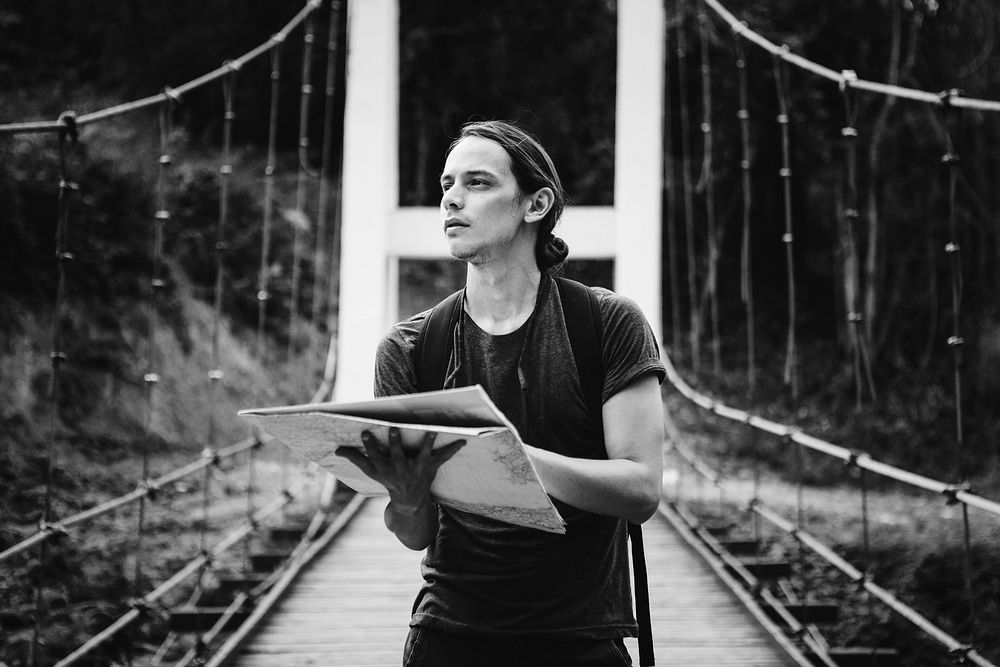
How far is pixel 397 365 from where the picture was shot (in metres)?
0.89

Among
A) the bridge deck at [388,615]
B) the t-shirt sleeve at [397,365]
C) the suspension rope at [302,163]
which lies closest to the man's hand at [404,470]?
the t-shirt sleeve at [397,365]

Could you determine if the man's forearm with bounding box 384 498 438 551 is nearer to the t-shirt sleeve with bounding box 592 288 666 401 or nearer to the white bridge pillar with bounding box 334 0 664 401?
the t-shirt sleeve with bounding box 592 288 666 401

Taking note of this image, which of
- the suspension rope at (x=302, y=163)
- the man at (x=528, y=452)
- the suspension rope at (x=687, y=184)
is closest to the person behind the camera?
the man at (x=528, y=452)

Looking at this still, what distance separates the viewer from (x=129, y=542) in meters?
3.94

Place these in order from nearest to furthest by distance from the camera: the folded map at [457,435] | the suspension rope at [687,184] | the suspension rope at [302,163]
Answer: the folded map at [457,435] → the suspension rope at [302,163] → the suspension rope at [687,184]

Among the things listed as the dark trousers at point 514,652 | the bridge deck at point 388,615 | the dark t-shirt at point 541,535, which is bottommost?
the bridge deck at point 388,615

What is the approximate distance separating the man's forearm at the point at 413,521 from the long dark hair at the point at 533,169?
258 mm

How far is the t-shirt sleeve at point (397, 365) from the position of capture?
0.89 meters

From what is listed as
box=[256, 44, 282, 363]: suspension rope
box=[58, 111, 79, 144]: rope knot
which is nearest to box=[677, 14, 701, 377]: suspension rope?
box=[256, 44, 282, 363]: suspension rope

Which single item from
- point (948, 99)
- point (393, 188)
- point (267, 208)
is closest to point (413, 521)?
point (948, 99)

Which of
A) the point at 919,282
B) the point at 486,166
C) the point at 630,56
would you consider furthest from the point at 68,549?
the point at 919,282

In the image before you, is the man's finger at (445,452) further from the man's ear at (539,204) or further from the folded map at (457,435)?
the man's ear at (539,204)

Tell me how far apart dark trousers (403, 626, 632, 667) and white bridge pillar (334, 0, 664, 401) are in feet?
9.58

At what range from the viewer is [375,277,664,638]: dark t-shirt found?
0.82 meters
